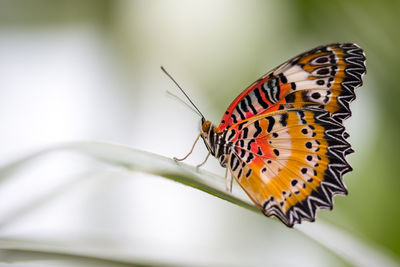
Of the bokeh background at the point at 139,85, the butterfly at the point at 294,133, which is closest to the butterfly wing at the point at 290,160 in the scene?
the butterfly at the point at 294,133

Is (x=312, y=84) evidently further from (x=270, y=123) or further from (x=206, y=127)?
(x=206, y=127)

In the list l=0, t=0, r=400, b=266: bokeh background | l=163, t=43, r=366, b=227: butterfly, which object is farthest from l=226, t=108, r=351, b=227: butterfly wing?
l=0, t=0, r=400, b=266: bokeh background

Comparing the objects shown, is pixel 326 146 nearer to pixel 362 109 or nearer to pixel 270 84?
pixel 270 84

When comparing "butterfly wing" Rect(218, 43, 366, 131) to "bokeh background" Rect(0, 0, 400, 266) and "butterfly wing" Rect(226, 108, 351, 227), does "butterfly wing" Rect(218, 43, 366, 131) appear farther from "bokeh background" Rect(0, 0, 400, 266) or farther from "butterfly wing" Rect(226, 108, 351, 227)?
"bokeh background" Rect(0, 0, 400, 266)

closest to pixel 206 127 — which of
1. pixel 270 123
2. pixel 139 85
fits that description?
pixel 270 123

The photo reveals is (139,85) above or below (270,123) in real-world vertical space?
below

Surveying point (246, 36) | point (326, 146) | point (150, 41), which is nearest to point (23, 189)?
point (150, 41)

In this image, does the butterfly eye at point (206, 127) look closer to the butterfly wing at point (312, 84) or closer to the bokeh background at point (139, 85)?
the butterfly wing at point (312, 84)
